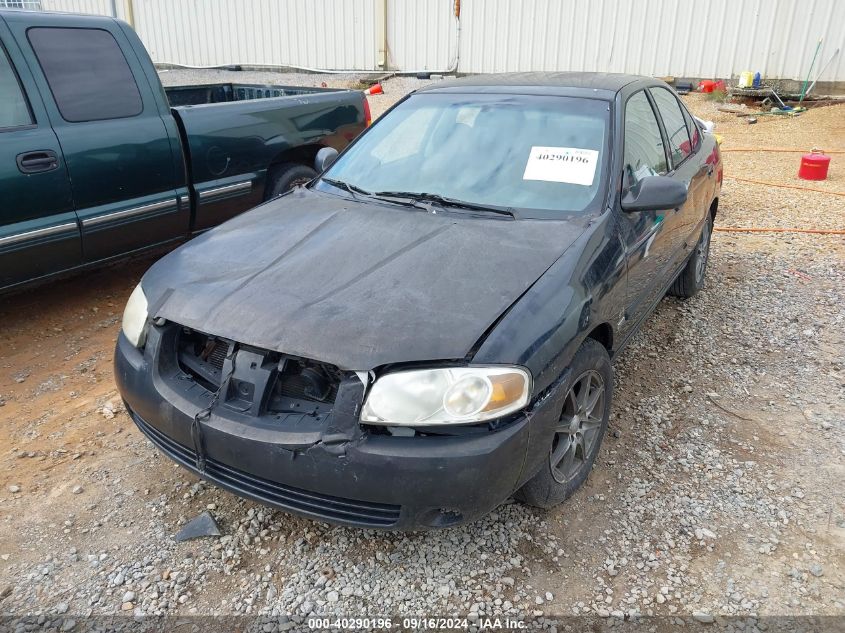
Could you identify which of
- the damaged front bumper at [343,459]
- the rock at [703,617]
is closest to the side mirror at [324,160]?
the damaged front bumper at [343,459]

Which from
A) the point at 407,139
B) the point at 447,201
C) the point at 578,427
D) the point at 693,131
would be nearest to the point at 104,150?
the point at 407,139

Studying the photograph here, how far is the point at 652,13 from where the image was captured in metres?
13.3

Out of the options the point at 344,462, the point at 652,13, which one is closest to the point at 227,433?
the point at 344,462

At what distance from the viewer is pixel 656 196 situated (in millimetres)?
3002

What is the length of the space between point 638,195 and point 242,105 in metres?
3.27

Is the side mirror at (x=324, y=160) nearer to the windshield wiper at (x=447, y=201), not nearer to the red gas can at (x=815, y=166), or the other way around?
the windshield wiper at (x=447, y=201)

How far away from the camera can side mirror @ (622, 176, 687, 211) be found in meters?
3.00

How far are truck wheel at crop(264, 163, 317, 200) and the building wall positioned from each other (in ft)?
33.2

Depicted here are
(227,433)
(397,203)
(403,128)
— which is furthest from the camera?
(403,128)

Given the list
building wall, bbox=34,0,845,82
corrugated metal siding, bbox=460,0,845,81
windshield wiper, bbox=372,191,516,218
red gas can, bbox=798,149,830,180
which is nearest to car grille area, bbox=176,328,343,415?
windshield wiper, bbox=372,191,516,218

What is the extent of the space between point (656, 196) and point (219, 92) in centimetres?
510

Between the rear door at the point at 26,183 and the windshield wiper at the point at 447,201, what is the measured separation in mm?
2136

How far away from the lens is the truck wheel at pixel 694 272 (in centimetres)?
482

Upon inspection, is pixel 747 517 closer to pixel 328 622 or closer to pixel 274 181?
pixel 328 622
